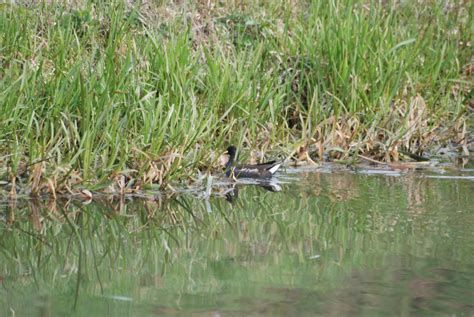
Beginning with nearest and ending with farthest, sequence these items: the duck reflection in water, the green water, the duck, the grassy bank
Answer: the green water, the grassy bank, the duck reflection in water, the duck

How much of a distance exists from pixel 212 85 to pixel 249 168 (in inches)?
30.8

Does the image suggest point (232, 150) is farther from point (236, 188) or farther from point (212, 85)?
point (212, 85)

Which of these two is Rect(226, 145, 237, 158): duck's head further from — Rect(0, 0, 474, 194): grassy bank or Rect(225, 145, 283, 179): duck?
Rect(0, 0, 474, 194): grassy bank

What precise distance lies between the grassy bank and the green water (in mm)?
364

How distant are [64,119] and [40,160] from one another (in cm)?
55

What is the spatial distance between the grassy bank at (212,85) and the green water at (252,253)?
364 mm

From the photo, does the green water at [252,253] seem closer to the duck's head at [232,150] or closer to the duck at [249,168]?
the duck at [249,168]

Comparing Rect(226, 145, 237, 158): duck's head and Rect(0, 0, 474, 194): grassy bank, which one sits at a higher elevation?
Rect(0, 0, 474, 194): grassy bank

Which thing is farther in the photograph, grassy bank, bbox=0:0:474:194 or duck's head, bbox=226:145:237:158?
duck's head, bbox=226:145:237:158

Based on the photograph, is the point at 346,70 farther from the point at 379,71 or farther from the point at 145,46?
the point at 145,46

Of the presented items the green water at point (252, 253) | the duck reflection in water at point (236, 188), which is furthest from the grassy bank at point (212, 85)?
the green water at point (252, 253)

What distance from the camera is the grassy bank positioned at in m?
7.24

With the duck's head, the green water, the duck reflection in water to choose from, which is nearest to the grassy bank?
the duck's head

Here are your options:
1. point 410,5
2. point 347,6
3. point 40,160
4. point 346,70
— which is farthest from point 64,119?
point 410,5
